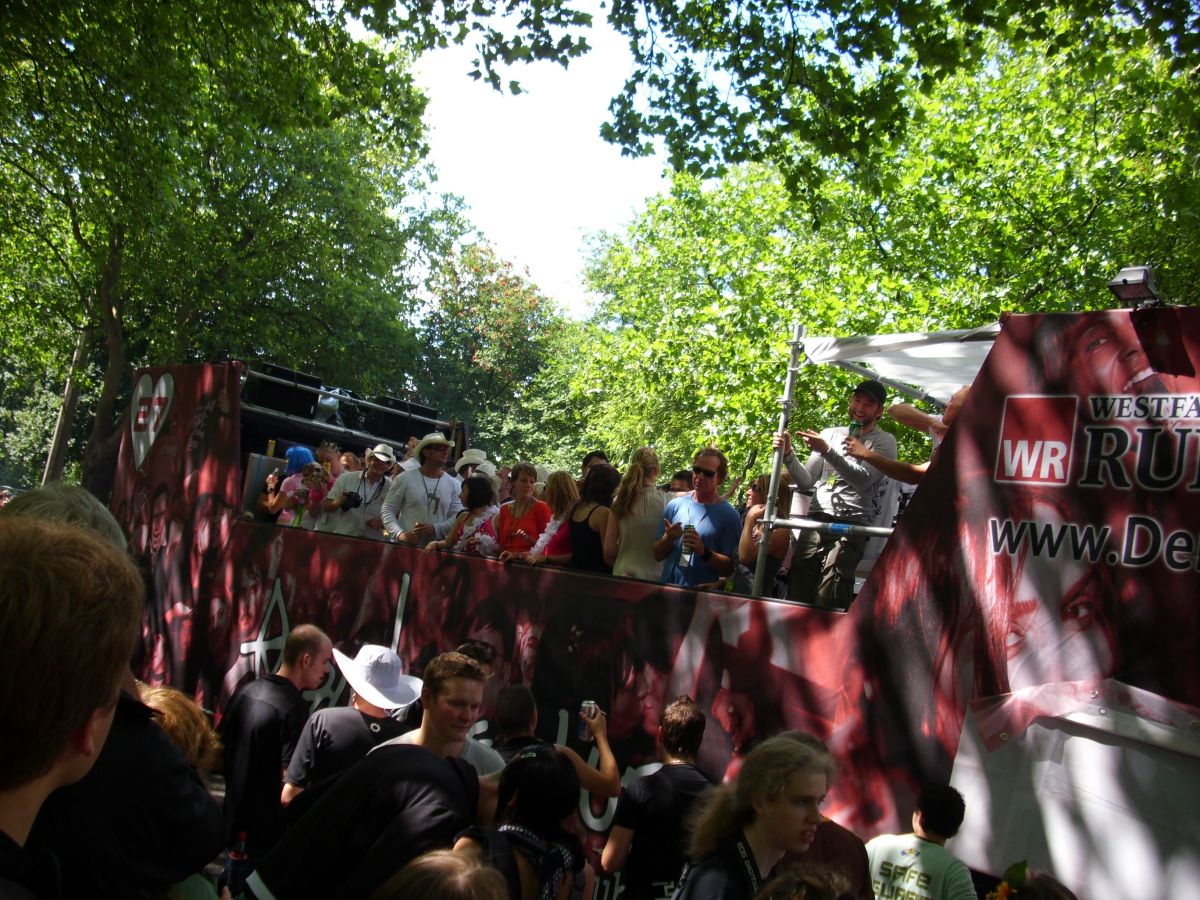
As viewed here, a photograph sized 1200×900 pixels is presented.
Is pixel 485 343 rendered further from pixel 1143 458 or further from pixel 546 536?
pixel 1143 458

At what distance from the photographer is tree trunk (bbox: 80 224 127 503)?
2772 cm

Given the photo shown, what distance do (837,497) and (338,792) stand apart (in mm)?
4063

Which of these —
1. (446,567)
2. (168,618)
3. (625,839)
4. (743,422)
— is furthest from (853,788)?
(743,422)

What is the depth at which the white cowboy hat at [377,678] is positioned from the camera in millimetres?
5609

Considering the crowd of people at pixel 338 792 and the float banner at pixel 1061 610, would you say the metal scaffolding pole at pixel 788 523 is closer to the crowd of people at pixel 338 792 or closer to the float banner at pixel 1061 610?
the float banner at pixel 1061 610

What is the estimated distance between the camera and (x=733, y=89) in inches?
409

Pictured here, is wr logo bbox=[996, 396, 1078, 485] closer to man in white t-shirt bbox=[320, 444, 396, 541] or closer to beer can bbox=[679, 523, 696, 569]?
beer can bbox=[679, 523, 696, 569]

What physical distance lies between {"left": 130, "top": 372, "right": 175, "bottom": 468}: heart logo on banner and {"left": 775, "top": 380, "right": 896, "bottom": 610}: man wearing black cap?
6.98 metres

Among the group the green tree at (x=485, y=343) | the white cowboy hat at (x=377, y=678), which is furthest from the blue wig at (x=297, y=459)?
the green tree at (x=485, y=343)

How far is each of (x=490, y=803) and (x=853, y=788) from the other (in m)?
1.84

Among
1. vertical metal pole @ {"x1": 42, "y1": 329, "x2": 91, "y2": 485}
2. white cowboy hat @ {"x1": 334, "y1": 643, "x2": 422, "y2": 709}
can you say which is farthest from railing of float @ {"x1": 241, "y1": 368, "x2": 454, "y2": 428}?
vertical metal pole @ {"x1": 42, "y1": 329, "x2": 91, "y2": 485}

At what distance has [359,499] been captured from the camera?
34.9 ft

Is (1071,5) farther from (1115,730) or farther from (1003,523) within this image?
(1115,730)

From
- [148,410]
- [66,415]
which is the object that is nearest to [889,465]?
[148,410]
